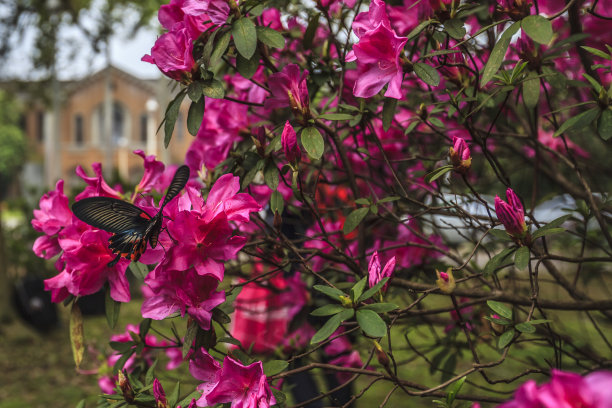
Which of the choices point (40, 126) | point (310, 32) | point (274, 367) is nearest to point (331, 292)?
point (274, 367)

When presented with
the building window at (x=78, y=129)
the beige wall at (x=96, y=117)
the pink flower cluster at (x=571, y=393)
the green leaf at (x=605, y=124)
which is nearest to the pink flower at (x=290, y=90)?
the green leaf at (x=605, y=124)

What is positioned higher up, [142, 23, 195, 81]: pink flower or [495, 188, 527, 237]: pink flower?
[142, 23, 195, 81]: pink flower

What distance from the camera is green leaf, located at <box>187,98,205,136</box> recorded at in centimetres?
102

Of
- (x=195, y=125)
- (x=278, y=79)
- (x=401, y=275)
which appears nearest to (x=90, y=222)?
(x=195, y=125)

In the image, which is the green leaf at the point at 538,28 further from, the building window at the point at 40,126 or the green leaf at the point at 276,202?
the building window at the point at 40,126

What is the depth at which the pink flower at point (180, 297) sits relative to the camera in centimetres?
94

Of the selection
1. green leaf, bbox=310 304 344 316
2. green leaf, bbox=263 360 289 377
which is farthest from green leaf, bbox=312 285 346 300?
green leaf, bbox=263 360 289 377

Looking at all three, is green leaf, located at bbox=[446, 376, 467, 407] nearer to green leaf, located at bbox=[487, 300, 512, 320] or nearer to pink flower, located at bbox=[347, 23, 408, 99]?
green leaf, located at bbox=[487, 300, 512, 320]

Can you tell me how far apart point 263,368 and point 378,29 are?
0.54 m

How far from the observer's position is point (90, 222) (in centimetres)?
89

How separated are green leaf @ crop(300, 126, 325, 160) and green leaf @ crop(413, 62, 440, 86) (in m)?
0.18

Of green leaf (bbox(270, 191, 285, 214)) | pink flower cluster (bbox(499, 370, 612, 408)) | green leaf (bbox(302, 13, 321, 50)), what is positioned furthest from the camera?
green leaf (bbox(302, 13, 321, 50))

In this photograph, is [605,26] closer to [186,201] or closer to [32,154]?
[186,201]

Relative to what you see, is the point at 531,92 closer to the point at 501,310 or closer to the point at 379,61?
the point at 379,61
